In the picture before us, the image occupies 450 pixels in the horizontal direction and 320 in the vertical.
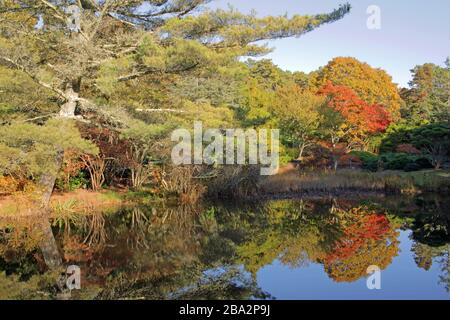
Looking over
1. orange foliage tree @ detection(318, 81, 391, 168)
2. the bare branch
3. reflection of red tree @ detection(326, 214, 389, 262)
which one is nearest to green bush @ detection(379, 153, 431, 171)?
orange foliage tree @ detection(318, 81, 391, 168)

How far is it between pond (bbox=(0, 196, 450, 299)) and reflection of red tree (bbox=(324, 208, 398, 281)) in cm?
2

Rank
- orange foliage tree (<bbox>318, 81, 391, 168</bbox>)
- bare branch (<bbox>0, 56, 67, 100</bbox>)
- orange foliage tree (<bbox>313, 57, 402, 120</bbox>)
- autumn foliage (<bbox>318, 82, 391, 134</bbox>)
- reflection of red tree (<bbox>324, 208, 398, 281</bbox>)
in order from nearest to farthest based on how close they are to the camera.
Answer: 1. reflection of red tree (<bbox>324, 208, 398, 281</bbox>)
2. bare branch (<bbox>0, 56, 67, 100</bbox>)
3. orange foliage tree (<bbox>318, 81, 391, 168</bbox>)
4. autumn foliage (<bbox>318, 82, 391, 134</bbox>)
5. orange foliage tree (<bbox>313, 57, 402, 120</bbox>)

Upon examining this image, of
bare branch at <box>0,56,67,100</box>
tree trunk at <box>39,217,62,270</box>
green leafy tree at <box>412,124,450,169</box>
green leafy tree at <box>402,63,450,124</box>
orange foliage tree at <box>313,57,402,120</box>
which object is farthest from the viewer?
orange foliage tree at <box>313,57,402,120</box>

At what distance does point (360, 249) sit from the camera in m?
7.31

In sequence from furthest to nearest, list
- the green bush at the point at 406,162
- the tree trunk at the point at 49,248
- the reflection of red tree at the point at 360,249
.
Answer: the green bush at the point at 406,162 → the tree trunk at the point at 49,248 → the reflection of red tree at the point at 360,249

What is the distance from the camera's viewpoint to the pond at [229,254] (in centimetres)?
536

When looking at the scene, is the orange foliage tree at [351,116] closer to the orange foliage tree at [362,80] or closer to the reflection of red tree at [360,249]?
the orange foliage tree at [362,80]

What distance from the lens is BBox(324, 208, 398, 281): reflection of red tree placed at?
618 cm

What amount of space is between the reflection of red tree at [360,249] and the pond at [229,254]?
0.05 ft

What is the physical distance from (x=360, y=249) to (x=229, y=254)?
7.01 feet

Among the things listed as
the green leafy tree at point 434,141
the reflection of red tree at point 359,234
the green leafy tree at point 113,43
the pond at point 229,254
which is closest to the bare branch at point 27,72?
the green leafy tree at point 113,43

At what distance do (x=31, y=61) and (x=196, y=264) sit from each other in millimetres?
5979

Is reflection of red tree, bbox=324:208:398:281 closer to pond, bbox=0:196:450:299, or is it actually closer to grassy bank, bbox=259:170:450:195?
pond, bbox=0:196:450:299
